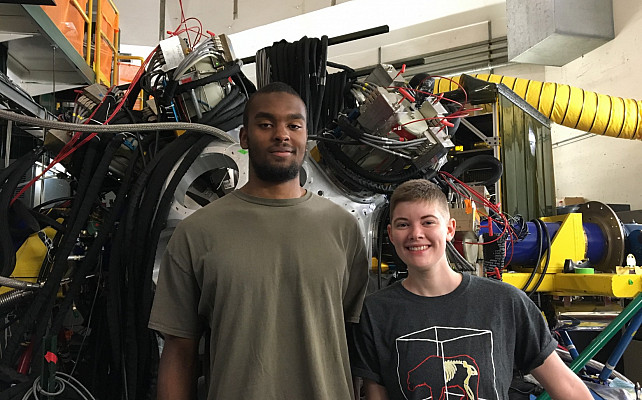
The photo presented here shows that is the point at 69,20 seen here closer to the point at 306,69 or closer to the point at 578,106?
the point at 306,69

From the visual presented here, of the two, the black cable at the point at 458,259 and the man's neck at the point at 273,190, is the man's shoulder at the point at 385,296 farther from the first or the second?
the black cable at the point at 458,259

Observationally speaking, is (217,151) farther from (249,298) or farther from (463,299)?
(463,299)

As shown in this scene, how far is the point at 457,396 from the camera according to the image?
1220 mm

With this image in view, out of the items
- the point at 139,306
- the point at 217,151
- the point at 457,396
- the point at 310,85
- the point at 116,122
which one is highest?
the point at 310,85

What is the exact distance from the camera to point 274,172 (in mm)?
1248

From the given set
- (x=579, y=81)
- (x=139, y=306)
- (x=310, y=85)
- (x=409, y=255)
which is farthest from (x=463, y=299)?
(x=579, y=81)

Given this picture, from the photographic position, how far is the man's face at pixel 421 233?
1.32 metres

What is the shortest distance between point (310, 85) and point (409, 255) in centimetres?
114

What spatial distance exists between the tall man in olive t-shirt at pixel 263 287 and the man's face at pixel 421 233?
17 cm

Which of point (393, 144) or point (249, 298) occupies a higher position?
point (393, 144)

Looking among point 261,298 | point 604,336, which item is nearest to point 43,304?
point 261,298

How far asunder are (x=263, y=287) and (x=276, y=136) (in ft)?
1.24

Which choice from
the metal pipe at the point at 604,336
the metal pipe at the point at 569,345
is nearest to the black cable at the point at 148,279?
the metal pipe at the point at 604,336

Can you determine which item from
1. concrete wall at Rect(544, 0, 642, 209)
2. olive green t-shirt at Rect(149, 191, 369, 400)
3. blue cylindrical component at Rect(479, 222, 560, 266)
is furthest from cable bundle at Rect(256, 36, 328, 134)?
concrete wall at Rect(544, 0, 642, 209)
